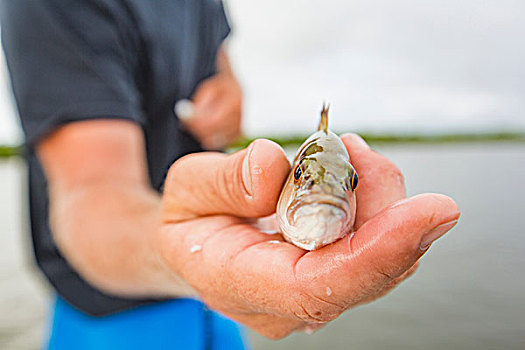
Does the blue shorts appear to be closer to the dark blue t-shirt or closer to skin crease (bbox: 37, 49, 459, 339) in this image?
the dark blue t-shirt

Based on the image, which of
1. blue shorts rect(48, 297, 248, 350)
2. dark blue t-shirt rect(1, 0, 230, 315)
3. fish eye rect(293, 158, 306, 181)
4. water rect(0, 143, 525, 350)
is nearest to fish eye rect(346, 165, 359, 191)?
fish eye rect(293, 158, 306, 181)

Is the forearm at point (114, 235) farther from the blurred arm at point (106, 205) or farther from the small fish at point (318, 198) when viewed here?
the small fish at point (318, 198)

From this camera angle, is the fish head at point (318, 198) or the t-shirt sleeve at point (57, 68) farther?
the t-shirt sleeve at point (57, 68)

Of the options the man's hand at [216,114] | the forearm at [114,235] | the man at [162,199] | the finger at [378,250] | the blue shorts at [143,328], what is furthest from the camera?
the man's hand at [216,114]

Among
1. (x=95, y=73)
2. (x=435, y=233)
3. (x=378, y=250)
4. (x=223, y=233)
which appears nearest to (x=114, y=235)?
(x=223, y=233)

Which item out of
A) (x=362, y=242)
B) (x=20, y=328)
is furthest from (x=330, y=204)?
(x=20, y=328)

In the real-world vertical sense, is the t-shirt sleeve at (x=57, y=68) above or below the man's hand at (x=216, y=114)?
above

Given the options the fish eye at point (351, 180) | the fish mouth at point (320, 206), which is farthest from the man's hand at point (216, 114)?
the fish mouth at point (320, 206)
